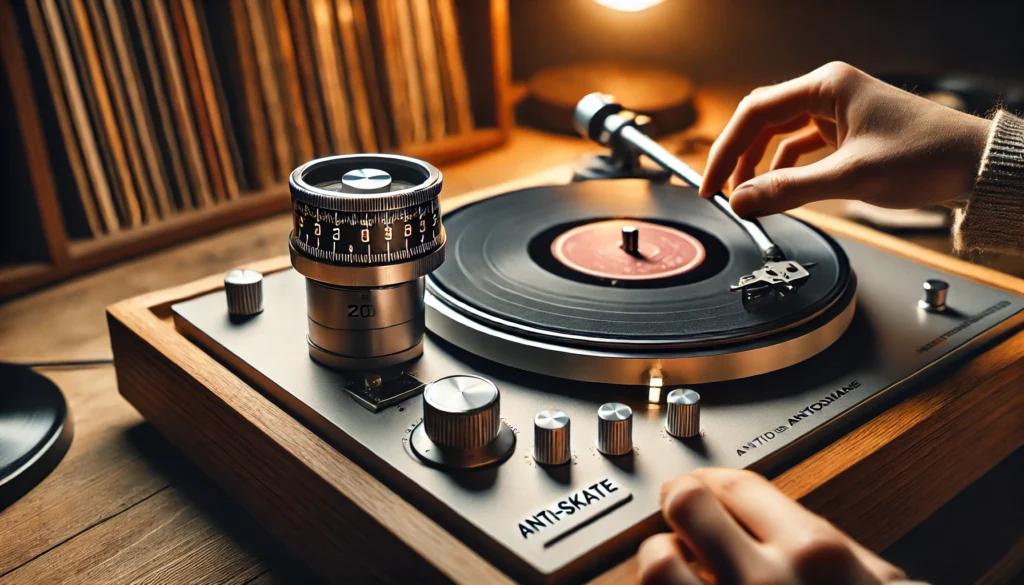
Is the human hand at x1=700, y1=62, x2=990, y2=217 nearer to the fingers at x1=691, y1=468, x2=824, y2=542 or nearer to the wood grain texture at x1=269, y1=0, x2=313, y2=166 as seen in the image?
the fingers at x1=691, y1=468, x2=824, y2=542

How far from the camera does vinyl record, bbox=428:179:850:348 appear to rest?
2.59 ft

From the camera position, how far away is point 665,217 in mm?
1061

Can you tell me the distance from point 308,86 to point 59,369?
1.94 ft

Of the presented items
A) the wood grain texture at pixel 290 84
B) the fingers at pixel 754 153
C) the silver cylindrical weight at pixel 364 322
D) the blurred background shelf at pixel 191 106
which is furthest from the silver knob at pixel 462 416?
the wood grain texture at pixel 290 84

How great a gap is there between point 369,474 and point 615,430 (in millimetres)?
175

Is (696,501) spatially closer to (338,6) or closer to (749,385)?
(749,385)

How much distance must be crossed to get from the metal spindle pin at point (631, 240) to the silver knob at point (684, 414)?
0.90 ft

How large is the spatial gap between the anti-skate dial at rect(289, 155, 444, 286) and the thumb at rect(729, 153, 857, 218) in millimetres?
288

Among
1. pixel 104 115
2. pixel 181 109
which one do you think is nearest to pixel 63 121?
pixel 104 115

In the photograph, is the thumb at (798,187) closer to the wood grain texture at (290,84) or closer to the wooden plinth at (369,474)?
the wooden plinth at (369,474)

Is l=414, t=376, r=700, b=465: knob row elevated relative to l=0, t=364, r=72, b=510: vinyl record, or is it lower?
elevated

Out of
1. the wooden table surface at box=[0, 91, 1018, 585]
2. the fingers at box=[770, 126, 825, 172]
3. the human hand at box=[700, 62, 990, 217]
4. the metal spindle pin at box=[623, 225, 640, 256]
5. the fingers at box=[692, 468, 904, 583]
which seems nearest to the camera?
the fingers at box=[692, 468, 904, 583]

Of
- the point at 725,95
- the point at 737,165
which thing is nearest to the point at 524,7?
the point at 725,95

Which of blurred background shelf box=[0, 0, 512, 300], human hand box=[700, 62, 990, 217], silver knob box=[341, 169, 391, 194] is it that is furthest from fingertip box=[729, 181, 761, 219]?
blurred background shelf box=[0, 0, 512, 300]
